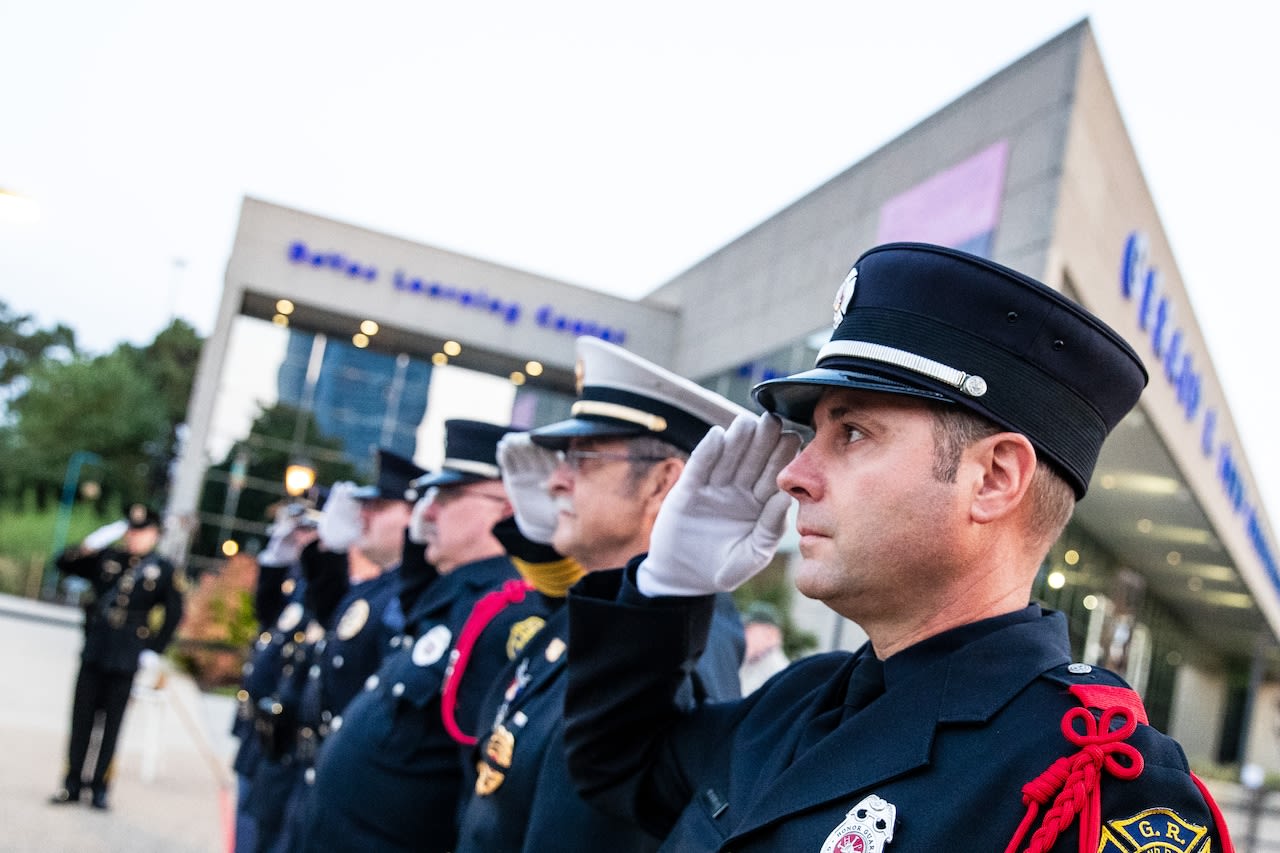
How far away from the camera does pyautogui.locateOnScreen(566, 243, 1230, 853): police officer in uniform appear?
1.31m

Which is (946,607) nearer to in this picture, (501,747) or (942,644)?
(942,644)

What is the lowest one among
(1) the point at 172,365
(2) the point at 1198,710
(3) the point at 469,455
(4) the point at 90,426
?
(2) the point at 1198,710

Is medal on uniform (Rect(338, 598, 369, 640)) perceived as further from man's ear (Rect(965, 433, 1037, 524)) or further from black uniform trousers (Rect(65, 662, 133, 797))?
man's ear (Rect(965, 433, 1037, 524))

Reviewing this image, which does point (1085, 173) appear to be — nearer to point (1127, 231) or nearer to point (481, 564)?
point (1127, 231)

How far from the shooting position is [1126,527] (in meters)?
21.7

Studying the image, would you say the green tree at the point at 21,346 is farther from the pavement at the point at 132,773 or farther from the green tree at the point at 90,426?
the pavement at the point at 132,773

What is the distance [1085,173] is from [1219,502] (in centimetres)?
1032

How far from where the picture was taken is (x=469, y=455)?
4.48 metres

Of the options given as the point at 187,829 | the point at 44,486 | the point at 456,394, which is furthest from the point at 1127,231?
the point at 44,486

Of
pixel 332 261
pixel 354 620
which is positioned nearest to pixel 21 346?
pixel 332 261

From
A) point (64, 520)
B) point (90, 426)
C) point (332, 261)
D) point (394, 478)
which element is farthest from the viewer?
point (90, 426)

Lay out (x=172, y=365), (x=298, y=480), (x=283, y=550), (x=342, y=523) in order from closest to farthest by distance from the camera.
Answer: (x=342, y=523) < (x=283, y=550) < (x=298, y=480) < (x=172, y=365)

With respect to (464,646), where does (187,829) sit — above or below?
below

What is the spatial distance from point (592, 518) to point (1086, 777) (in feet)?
5.26
